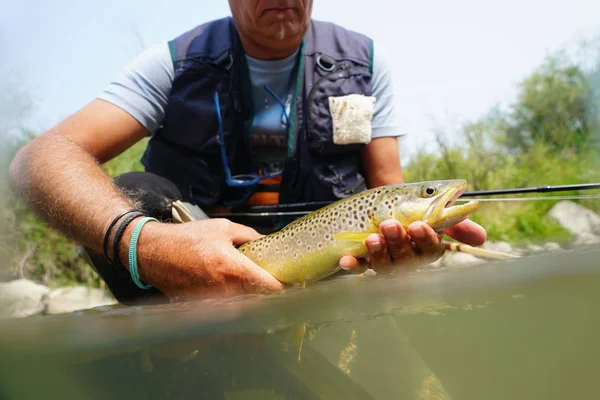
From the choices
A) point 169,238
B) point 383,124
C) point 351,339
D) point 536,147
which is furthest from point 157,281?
point 536,147

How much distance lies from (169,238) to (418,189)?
102 cm

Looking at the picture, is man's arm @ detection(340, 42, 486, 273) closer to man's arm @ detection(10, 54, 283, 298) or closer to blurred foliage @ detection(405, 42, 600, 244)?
man's arm @ detection(10, 54, 283, 298)

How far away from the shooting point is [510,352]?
6.04ft

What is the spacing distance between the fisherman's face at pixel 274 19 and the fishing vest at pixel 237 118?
161 mm

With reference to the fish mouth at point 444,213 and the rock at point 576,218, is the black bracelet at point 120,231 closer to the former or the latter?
the fish mouth at point 444,213

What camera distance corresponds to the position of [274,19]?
8.86ft

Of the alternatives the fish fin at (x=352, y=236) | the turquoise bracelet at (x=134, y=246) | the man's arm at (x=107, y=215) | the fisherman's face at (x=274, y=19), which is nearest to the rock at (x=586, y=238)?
the fisherman's face at (x=274, y=19)

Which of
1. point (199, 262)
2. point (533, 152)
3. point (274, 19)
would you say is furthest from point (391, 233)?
point (533, 152)

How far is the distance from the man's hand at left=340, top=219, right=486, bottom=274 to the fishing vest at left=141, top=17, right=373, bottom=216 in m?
0.90

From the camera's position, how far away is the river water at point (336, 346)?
1652 millimetres

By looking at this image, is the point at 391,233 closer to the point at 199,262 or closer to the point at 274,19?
the point at 199,262

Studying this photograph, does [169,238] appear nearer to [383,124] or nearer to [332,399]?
[332,399]

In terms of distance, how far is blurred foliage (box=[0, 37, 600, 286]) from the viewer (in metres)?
6.07

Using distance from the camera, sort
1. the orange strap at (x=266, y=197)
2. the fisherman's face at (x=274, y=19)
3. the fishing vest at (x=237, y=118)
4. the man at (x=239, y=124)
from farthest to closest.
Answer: the orange strap at (x=266, y=197) < the fishing vest at (x=237, y=118) < the fisherman's face at (x=274, y=19) < the man at (x=239, y=124)
